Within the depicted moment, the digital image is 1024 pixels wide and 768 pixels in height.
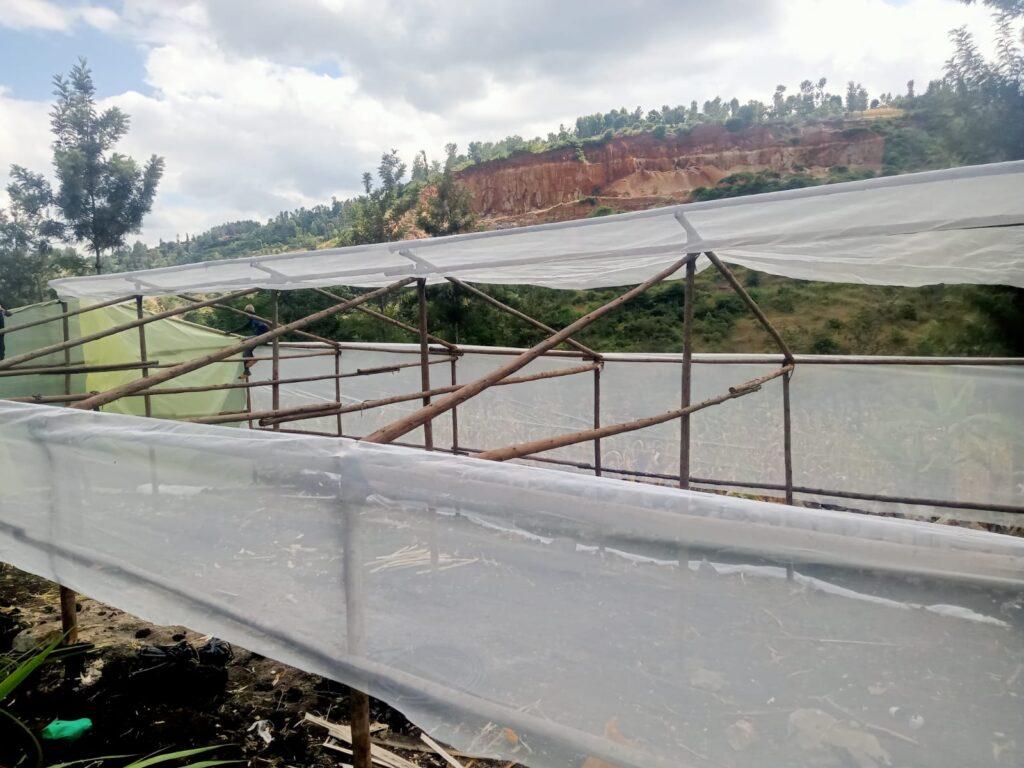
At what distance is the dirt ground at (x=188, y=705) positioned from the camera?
2.61 metres

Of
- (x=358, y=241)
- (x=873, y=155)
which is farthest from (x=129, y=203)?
(x=873, y=155)

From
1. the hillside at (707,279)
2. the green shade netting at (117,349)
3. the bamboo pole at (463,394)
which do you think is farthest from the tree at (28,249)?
the bamboo pole at (463,394)

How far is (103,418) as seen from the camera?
2.33m

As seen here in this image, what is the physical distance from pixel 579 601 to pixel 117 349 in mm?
7771

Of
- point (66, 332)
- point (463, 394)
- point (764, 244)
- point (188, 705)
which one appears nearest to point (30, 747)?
point (188, 705)

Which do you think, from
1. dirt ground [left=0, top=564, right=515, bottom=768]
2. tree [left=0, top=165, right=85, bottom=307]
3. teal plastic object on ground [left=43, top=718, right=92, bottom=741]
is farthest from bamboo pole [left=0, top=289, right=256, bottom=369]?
tree [left=0, top=165, right=85, bottom=307]

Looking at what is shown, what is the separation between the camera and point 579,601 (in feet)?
4.67

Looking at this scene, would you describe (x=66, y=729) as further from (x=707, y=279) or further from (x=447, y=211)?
(x=707, y=279)

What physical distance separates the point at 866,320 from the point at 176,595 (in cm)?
2280

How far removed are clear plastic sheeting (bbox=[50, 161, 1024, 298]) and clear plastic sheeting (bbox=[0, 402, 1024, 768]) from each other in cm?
181

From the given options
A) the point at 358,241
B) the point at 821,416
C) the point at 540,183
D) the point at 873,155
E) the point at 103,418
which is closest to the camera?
the point at 103,418

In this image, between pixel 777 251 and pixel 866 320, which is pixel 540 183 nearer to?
pixel 866 320

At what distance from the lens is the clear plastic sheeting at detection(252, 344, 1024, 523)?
5484 millimetres

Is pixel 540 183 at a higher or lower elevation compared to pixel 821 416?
higher
